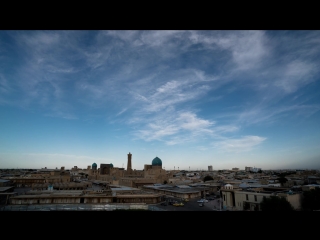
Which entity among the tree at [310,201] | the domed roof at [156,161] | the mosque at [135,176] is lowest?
the tree at [310,201]

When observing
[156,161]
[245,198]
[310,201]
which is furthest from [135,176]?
[310,201]

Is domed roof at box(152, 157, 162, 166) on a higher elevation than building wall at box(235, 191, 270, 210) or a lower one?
higher

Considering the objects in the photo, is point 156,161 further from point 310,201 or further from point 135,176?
point 310,201

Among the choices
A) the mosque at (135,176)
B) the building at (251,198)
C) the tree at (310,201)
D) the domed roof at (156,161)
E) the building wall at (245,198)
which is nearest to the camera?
the building at (251,198)

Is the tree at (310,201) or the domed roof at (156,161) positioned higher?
the domed roof at (156,161)

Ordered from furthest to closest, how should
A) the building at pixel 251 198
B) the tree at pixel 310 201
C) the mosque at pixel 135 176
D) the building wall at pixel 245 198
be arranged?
1. the mosque at pixel 135 176
2. the building wall at pixel 245 198
3. the tree at pixel 310 201
4. the building at pixel 251 198

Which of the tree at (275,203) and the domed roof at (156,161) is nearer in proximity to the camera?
the tree at (275,203)

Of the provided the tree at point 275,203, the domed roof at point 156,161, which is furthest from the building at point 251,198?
the domed roof at point 156,161

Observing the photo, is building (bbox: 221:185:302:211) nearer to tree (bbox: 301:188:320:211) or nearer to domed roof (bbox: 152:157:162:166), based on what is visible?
tree (bbox: 301:188:320:211)

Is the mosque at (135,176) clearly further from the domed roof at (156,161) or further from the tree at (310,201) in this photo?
the tree at (310,201)

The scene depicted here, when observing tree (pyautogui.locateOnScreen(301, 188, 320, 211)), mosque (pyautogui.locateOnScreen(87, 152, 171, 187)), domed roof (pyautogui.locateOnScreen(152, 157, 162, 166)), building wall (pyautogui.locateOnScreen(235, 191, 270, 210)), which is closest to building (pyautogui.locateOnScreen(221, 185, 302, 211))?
building wall (pyautogui.locateOnScreen(235, 191, 270, 210))
